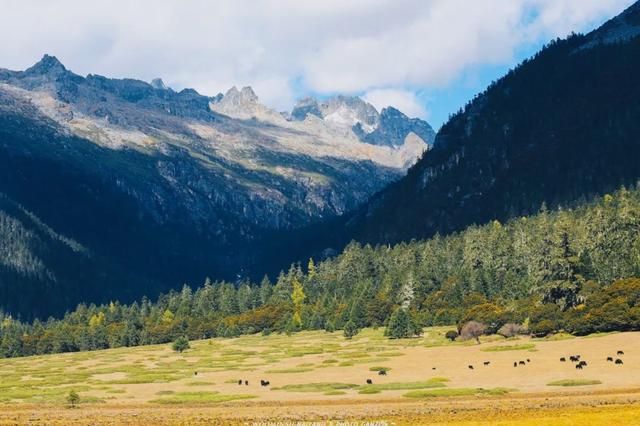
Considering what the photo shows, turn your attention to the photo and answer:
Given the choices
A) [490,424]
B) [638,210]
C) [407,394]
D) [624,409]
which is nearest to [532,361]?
[407,394]

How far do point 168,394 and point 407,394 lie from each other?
95.9 feet

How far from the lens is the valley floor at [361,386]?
6028cm

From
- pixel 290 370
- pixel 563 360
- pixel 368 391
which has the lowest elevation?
pixel 368 391

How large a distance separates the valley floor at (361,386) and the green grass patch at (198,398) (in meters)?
0.12

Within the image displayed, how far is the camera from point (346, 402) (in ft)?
235

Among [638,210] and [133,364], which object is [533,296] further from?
[133,364]

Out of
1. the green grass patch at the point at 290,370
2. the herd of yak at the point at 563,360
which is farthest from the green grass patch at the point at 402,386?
the green grass patch at the point at 290,370

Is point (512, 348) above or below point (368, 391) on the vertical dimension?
above

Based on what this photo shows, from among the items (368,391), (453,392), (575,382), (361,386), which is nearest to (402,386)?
(368,391)

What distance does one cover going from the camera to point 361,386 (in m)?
83.2

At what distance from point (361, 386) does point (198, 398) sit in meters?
18.5

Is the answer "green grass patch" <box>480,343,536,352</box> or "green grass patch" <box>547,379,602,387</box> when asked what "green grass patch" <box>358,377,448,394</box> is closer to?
"green grass patch" <box>547,379,602,387</box>

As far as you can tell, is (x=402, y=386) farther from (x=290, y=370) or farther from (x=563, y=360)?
(x=290, y=370)

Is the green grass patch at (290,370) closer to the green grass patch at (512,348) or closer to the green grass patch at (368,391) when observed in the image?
the green grass patch at (368,391)
